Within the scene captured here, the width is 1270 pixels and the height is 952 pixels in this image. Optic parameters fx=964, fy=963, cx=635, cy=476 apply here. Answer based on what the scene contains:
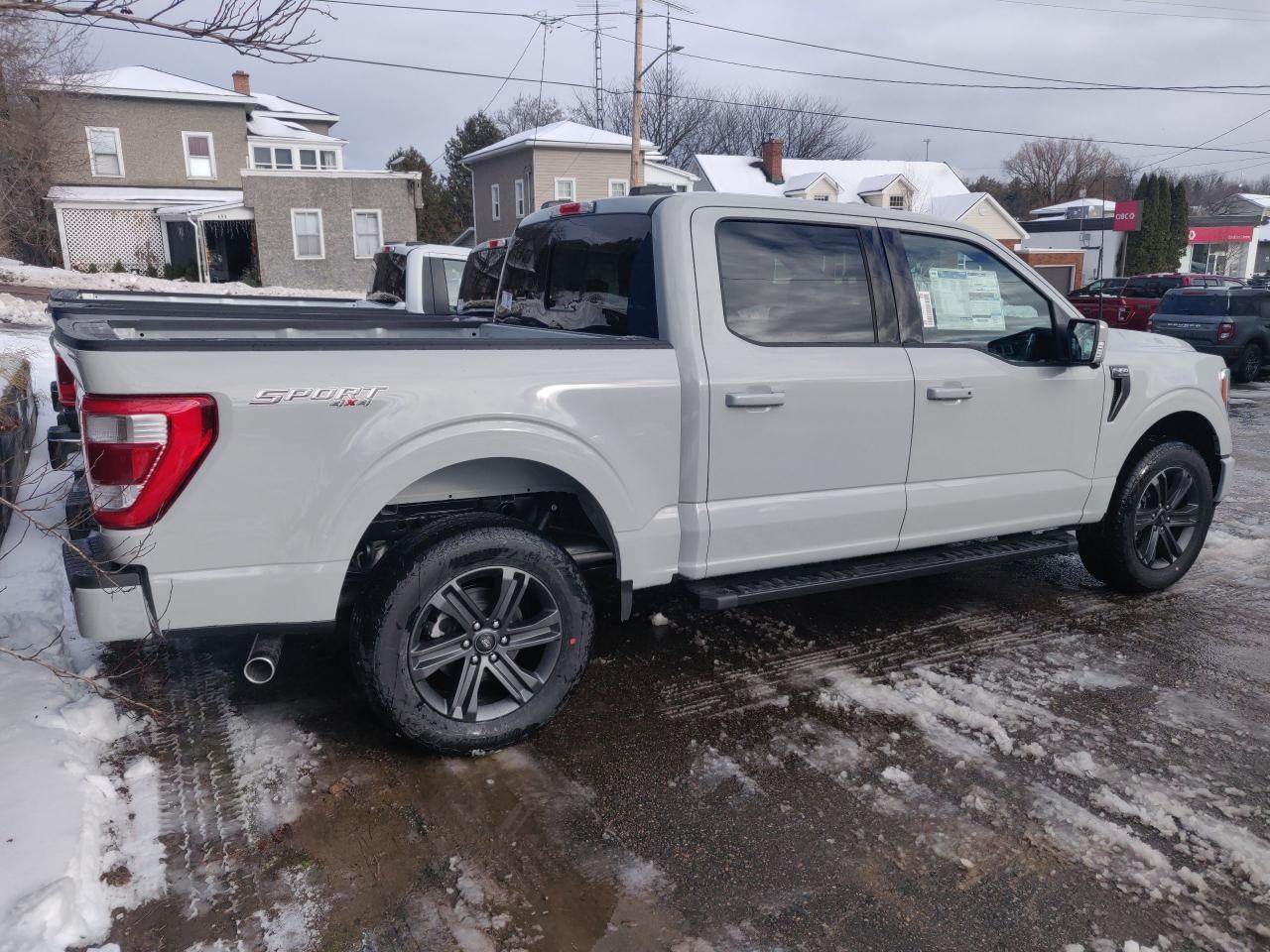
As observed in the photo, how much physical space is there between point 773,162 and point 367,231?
19659 mm

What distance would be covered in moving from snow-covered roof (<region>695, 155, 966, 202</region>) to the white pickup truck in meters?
35.7

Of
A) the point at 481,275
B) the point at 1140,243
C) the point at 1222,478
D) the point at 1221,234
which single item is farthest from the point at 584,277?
the point at 1221,234

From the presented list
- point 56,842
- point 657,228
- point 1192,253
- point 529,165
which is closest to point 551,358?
point 657,228

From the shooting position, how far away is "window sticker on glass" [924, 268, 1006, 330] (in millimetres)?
4543

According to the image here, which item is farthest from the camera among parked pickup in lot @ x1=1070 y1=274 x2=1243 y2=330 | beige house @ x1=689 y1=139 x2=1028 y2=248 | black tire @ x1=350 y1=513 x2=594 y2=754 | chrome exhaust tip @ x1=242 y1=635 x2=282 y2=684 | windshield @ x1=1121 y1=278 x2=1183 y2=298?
beige house @ x1=689 y1=139 x2=1028 y2=248

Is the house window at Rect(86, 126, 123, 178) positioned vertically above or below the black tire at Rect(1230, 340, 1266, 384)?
above

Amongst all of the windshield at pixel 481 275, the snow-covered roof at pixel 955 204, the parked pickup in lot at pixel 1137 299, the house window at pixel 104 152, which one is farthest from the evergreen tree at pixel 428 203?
the windshield at pixel 481 275

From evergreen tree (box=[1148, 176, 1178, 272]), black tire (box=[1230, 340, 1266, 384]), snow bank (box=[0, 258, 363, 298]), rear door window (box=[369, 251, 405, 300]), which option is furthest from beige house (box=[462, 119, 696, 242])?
evergreen tree (box=[1148, 176, 1178, 272])

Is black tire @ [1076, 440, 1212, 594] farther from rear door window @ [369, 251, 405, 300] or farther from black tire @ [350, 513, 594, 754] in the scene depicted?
rear door window @ [369, 251, 405, 300]

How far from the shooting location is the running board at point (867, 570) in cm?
397

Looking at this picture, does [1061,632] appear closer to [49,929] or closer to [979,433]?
[979,433]

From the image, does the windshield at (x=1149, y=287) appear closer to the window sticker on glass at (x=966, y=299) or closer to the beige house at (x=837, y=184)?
the beige house at (x=837, y=184)

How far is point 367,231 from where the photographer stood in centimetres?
3170

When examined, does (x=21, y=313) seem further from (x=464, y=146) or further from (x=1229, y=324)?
(x=464, y=146)
